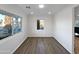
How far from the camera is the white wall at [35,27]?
10.8 metres

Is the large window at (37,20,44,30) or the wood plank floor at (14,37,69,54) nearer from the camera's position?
the wood plank floor at (14,37,69,54)

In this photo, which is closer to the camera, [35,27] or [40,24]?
[35,27]

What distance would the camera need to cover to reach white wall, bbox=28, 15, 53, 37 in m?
10.8

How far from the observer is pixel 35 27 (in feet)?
35.6

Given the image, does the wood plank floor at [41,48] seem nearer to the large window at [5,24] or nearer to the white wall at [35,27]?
the large window at [5,24]

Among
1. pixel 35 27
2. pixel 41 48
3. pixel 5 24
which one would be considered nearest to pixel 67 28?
pixel 41 48

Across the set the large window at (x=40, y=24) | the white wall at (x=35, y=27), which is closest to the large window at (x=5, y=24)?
the white wall at (x=35, y=27)

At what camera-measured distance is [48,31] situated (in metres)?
10.9

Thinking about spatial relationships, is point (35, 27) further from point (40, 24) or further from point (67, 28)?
point (67, 28)

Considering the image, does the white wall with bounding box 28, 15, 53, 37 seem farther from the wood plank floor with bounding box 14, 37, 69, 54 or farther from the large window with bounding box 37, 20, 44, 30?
the wood plank floor with bounding box 14, 37, 69, 54

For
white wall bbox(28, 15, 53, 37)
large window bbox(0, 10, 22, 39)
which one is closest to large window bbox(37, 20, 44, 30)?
white wall bbox(28, 15, 53, 37)

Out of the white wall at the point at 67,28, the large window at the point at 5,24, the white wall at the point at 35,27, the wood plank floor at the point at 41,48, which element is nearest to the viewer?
the large window at the point at 5,24
